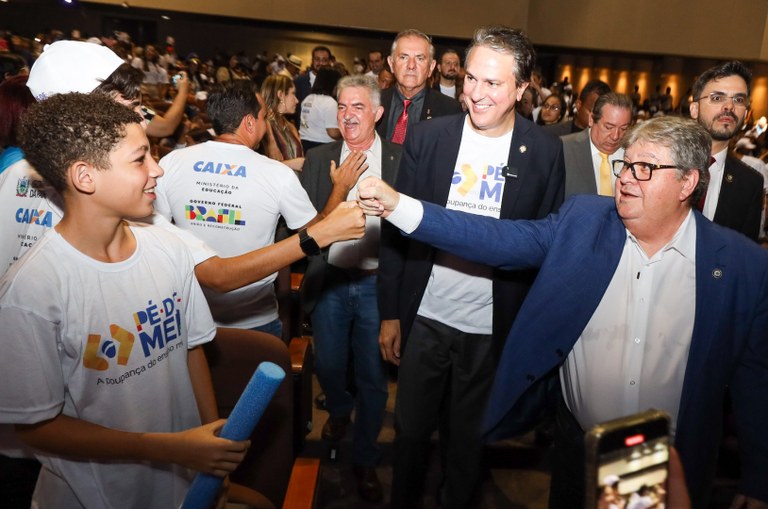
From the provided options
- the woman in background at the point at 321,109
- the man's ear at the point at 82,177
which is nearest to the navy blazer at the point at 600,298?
the man's ear at the point at 82,177

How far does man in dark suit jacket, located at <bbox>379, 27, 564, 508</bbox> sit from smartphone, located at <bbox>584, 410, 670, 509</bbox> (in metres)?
1.44

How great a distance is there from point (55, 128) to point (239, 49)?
20.4 meters

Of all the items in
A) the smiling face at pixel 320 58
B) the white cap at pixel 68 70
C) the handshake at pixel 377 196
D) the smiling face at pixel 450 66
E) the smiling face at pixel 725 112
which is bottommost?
the handshake at pixel 377 196

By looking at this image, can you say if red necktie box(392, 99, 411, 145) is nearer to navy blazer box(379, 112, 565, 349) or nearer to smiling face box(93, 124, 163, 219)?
navy blazer box(379, 112, 565, 349)

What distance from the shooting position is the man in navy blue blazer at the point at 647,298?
5.29 ft

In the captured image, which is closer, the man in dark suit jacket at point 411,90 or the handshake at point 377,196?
the handshake at point 377,196

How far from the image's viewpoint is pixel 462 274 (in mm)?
2184

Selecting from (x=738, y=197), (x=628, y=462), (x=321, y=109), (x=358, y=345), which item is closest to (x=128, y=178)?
(x=628, y=462)

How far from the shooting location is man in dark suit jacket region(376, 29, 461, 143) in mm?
3494

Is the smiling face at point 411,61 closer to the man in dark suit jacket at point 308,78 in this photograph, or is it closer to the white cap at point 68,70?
the white cap at point 68,70

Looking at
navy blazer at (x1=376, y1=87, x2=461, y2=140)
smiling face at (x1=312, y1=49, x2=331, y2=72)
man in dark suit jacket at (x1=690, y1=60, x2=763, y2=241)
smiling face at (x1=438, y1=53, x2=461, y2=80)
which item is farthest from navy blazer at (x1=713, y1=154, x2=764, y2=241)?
smiling face at (x1=312, y1=49, x2=331, y2=72)

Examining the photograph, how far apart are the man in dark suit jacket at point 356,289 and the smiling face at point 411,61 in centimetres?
70

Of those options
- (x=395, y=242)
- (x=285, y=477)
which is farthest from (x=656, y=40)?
(x=285, y=477)

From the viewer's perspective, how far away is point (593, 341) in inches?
69.0
